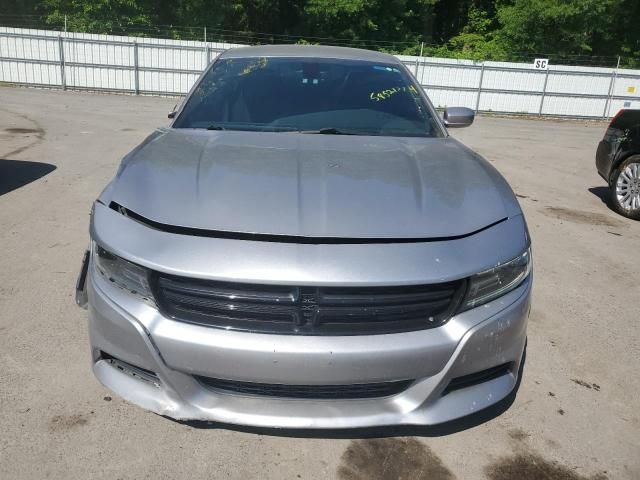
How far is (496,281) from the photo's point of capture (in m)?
2.13

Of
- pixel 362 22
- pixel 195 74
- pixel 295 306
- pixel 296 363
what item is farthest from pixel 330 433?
pixel 362 22

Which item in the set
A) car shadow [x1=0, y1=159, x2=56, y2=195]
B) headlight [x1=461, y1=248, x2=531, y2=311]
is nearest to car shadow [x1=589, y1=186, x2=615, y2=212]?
headlight [x1=461, y1=248, x2=531, y2=311]

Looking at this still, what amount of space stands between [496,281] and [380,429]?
818 mm

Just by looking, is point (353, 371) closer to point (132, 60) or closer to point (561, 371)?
point (561, 371)

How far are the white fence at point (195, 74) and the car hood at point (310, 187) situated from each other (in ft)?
63.2

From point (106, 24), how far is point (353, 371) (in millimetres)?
27875

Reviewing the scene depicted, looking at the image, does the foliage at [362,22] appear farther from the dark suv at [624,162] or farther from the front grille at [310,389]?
the front grille at [310,389]

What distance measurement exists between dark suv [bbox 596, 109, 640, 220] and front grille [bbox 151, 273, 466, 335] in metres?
5.87

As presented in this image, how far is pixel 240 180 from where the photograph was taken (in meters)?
2.39

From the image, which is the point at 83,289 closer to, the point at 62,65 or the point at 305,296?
the point at 305,296

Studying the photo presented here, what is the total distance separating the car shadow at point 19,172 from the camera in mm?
6523

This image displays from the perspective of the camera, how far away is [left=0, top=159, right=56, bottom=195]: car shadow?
21.4 feet

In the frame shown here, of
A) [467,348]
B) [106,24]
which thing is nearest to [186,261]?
[467,348]

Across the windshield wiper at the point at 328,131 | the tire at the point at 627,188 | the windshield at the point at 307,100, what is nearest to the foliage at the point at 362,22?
the tire at the point at 627,188
